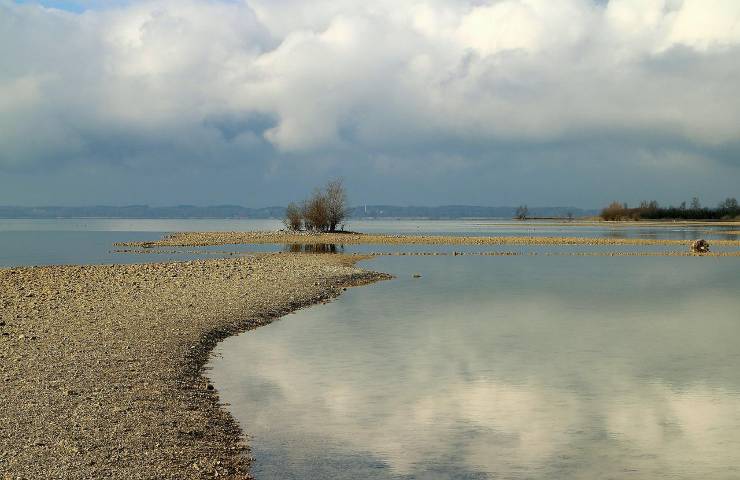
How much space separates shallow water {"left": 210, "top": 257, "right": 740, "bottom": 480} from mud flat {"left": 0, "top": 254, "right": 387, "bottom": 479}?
2.47 ft

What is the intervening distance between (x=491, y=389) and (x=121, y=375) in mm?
6691

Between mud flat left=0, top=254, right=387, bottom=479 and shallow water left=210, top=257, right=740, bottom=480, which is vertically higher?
mud flat left=0, top=254, right=387, bottom=479

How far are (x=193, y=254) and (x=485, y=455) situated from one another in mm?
48920

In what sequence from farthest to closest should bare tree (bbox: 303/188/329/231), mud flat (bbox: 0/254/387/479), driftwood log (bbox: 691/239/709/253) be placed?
bare tree (bbox: 303/188/329/231), driftwood log (bbox: 691/239/709/253), mud flat (bbox: 0/254/387/479)

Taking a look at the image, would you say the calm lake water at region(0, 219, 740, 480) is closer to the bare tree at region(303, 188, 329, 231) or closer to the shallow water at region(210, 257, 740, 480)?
the shallow water at region(210, 257, 740, 480)

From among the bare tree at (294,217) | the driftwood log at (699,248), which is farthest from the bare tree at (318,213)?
the driftwood log at (699,248)

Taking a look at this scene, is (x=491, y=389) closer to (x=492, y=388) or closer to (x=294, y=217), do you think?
(x=492, y=388)

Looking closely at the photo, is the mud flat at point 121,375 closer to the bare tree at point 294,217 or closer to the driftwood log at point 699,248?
the driftwood log at point 699,248

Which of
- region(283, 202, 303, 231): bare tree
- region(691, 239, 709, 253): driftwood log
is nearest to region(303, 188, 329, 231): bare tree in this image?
region(283, 202, 303, 231): bare tree

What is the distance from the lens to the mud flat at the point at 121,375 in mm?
10031

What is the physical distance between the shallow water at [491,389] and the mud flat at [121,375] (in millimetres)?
753

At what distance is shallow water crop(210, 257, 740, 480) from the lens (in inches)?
431

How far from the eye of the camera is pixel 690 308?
28.1m

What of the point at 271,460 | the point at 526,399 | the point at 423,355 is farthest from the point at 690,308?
the point at 271,460
